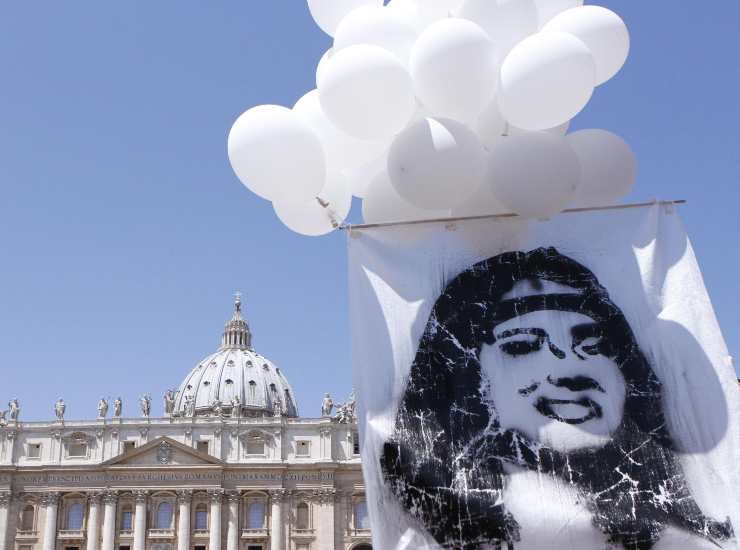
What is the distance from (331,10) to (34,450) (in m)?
58.0

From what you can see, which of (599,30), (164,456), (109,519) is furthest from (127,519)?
(599,30)

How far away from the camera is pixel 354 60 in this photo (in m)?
8.21

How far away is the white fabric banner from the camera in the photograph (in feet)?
26.3

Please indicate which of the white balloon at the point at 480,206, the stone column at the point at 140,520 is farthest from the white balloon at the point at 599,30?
the stone column at the point at 140,520

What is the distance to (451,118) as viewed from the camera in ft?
28.1

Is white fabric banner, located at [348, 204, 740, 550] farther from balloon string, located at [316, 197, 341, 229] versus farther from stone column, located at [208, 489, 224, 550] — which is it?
stone column, located at [208, 489, 224, 550]

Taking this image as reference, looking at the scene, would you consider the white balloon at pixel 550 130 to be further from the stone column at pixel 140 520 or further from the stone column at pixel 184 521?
the stone column at pixel 140 520

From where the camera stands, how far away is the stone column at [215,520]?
58.0m

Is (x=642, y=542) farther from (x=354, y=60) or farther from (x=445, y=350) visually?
(x=354, y=60)

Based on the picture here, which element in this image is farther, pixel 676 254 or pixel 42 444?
pixel 42 444

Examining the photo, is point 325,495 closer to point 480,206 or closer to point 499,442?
point 480,206

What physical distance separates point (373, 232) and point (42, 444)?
2272 inches

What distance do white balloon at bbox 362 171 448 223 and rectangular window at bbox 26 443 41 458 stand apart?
57.7 meters

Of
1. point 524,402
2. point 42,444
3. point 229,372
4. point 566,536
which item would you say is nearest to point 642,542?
point 566,536
